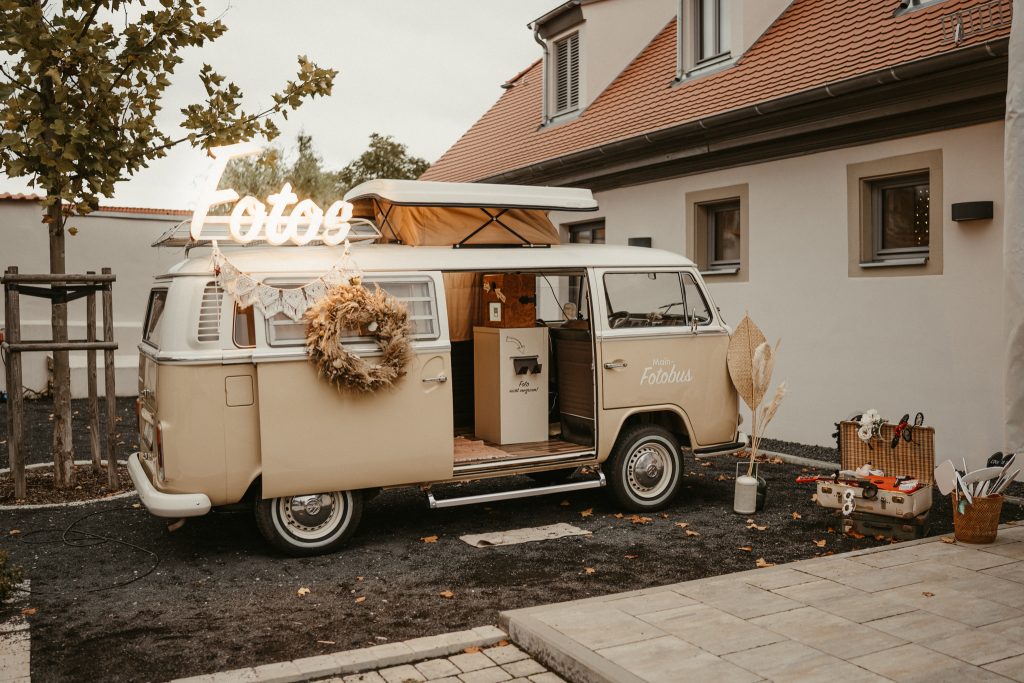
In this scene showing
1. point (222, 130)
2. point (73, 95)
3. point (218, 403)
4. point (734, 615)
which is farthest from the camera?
point (222, 130)

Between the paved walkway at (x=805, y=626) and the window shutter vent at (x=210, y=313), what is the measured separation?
2.79m

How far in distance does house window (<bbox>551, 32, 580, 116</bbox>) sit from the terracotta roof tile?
0.52m

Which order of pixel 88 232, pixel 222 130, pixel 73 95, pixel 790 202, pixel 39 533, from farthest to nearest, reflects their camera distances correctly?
1. pixel 88 232
2. pixel 790 202
3. pixel 222 130
4. pixel 73 95
5. pixel 39 533

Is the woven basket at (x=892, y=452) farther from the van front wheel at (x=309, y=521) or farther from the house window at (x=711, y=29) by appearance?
the house window at (x=711, y=29)

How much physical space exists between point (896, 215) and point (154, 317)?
24.7 feet

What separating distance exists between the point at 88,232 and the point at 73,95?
32.2 feet

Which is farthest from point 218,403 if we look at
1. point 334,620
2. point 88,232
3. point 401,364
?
point 88,232

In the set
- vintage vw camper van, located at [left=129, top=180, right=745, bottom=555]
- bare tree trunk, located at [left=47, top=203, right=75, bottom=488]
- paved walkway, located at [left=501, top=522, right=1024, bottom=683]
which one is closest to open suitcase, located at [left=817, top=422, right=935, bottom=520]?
paved walkway, located at [left=501, top=522, right=1024, bottom=683]

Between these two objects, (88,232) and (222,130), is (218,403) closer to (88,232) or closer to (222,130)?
(222,130)

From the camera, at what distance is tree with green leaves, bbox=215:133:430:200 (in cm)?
4503

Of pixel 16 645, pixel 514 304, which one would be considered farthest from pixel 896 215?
pixel 16 645

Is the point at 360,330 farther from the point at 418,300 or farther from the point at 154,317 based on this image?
the point at 154,317

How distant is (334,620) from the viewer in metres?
5.57

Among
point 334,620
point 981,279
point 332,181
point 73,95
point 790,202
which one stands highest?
point 332,181
